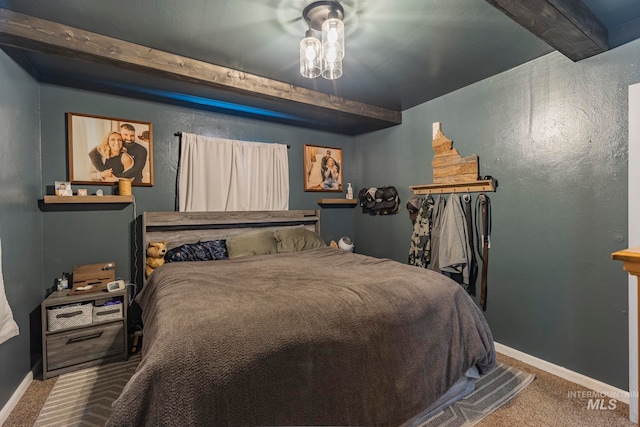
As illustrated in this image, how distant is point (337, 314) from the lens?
1.43m

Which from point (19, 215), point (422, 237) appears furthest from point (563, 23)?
point (19, 215)

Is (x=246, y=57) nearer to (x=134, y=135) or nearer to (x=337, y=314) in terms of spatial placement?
(x=134, y=135)

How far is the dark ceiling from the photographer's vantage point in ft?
5.72

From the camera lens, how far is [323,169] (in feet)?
13.5

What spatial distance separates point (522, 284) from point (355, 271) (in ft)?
5.10

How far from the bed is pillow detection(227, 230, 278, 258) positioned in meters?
0.76

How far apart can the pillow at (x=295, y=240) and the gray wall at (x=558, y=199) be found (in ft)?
6.02

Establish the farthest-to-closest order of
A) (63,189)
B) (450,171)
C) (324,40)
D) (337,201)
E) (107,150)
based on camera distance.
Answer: (337,201) < (450,171) < (107,150) < (63,189) < (324,40)

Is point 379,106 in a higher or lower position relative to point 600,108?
higher

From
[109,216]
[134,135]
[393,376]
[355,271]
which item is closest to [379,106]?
[355,271]

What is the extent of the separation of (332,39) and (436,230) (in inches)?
85.4

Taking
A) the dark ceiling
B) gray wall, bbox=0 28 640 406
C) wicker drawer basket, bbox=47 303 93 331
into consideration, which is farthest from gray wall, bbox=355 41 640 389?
wicker drawer basket, bbox=47 303 93 331

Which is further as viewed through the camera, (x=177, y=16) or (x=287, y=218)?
(x=287, y=218)

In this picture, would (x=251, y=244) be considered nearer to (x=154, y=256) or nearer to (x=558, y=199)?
(x=154, y=256)
